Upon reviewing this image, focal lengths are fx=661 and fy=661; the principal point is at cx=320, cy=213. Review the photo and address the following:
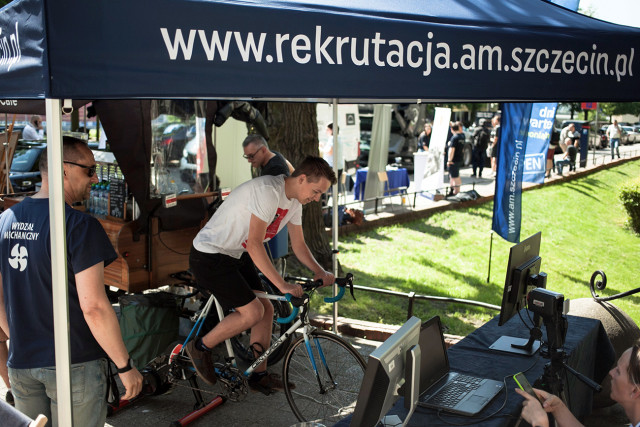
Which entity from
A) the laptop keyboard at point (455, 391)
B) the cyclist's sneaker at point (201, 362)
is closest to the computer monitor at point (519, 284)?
the laptop keyboard at point (455, 391)

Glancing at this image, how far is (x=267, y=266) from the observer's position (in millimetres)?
4180

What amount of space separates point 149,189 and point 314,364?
2.37m

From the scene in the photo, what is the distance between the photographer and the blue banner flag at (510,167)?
24.0 feet

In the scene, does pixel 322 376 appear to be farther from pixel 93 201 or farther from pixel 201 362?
pixel 93 201

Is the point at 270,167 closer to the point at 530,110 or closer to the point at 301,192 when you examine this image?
the point at 301,192

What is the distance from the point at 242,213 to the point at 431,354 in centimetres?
171

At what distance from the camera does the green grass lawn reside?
8.06 meters

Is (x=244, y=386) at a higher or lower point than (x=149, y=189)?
lower

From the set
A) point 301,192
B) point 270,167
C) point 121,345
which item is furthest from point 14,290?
point 270,167

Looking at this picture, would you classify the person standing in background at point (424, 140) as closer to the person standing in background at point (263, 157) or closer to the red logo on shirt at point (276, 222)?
the person standing in background at point (263, 157)

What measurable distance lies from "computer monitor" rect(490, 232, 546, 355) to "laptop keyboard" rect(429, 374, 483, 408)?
0.50 metres

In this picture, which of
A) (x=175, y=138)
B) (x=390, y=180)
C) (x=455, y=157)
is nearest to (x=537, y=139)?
(x=175, y=138)

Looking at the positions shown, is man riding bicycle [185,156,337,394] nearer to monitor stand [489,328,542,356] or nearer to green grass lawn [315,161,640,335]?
monitor stand [489,328,542,356]

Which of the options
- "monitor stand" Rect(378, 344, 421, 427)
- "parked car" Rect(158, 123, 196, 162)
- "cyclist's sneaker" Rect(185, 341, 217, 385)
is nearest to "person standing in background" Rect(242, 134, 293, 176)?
"parked car" Rect(158, 123, 196, 162)
